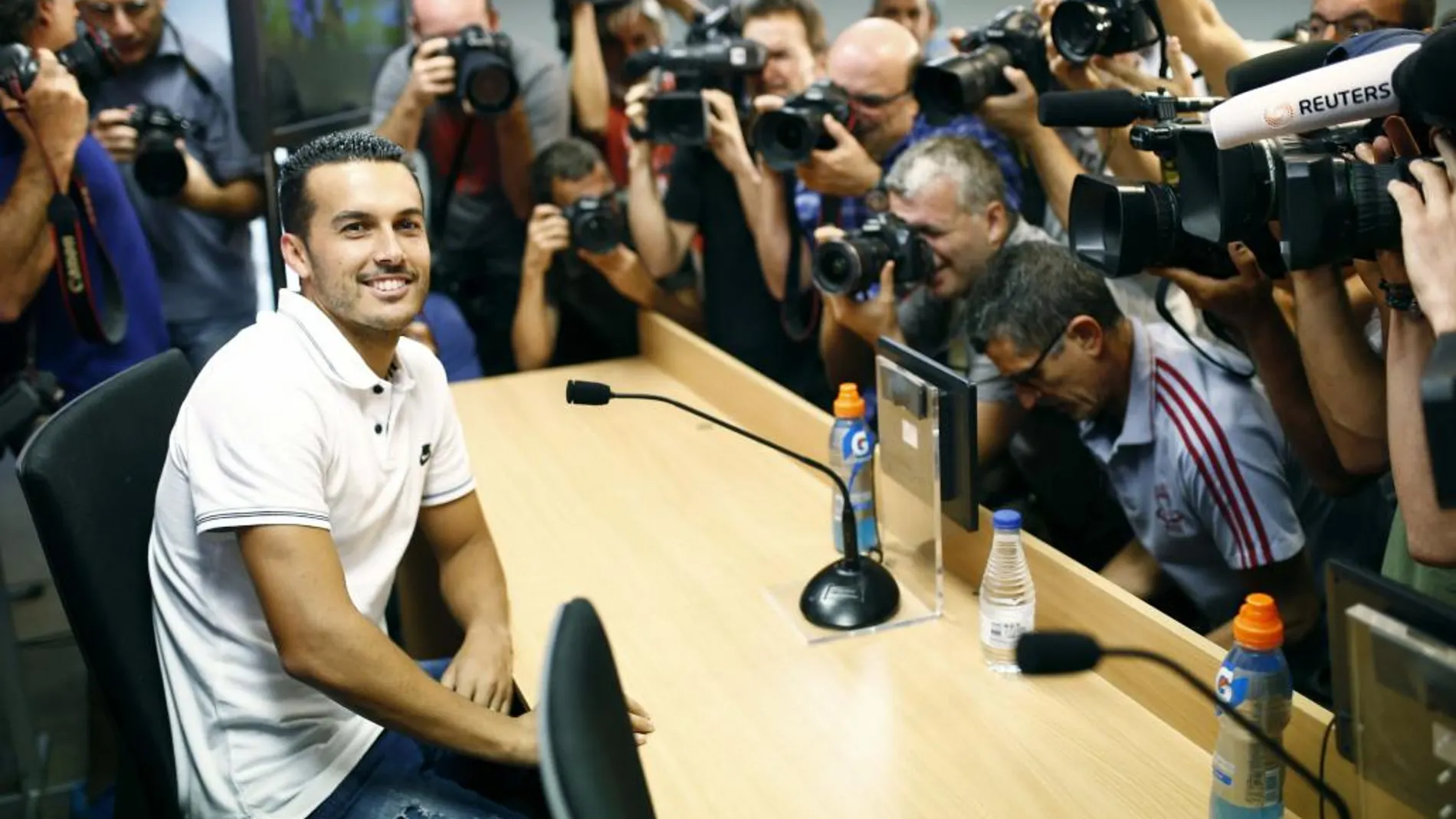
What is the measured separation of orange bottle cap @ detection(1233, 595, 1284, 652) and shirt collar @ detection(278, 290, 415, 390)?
0.95 m

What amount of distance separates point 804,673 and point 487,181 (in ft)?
6.66

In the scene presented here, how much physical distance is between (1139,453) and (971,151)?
0.65 meters

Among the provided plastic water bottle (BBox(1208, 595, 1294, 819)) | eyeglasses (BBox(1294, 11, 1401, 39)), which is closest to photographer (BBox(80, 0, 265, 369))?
eyeglasses (BBox(1294, 11, 1401, 39))

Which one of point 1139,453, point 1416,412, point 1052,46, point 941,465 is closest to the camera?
point 1416,412

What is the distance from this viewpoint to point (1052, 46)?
84.7 inches

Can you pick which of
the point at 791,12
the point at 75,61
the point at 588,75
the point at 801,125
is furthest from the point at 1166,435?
the point at 75,61

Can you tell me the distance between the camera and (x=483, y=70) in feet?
10.0

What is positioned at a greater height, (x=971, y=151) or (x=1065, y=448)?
(x=971, y=151)

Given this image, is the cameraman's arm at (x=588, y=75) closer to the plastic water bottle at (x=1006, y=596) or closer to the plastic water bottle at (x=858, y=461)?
the plastic water bottle at (x=858, y=461)

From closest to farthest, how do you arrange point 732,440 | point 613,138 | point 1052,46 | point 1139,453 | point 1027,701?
1. point 1027,701
2. point 1139,453
3. point 1052,46
4. point 732,440
5. point 613,138

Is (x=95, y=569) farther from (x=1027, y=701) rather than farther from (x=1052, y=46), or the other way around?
(x=1052, y=46)

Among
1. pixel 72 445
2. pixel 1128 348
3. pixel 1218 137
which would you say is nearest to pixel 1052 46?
pixel 1128 348

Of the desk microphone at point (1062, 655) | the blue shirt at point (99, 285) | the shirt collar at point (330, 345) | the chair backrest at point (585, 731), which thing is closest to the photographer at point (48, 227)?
the blue shirt at point (99, 285)

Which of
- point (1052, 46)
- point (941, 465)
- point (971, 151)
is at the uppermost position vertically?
point (1052, 46)
